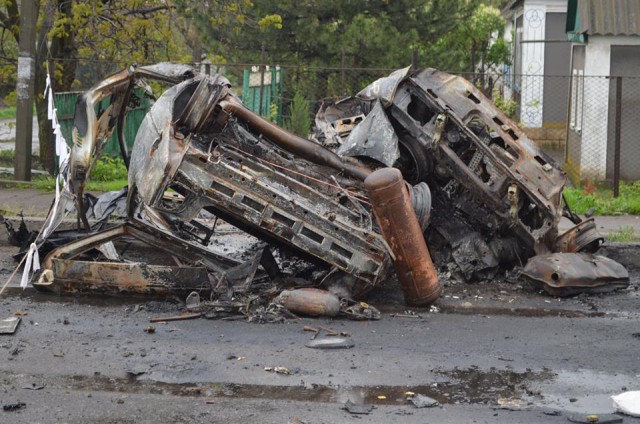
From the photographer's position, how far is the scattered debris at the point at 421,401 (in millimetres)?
6008

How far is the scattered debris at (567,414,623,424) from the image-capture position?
18.7 ft

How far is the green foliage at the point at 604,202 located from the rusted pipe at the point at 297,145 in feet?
18.0

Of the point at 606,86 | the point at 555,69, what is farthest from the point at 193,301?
the point at 555,69

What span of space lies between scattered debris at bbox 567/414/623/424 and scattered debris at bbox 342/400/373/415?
1.18 m

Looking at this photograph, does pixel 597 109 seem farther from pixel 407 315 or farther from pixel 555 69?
pixel 407 315

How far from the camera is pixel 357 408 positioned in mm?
5906

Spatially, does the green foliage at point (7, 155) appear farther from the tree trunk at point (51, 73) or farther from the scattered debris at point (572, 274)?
Answer: the scattered debris at point (572, 274)

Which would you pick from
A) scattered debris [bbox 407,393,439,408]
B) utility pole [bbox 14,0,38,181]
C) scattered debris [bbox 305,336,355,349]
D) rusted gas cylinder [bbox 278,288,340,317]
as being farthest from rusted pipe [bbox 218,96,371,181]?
utility pole [bbox 14,0,38,181]

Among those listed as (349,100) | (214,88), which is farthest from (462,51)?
(214,88)

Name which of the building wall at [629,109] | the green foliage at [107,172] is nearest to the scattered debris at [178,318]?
the green foliage at [107,172]

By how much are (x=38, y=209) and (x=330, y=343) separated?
6.86 m

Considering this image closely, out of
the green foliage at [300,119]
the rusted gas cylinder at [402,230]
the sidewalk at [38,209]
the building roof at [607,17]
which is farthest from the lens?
the green foliage at [300,119]

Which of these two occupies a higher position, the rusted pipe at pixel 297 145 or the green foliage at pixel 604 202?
the rusted pipe at pixel 297 145

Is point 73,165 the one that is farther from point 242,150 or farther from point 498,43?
point 498,43
